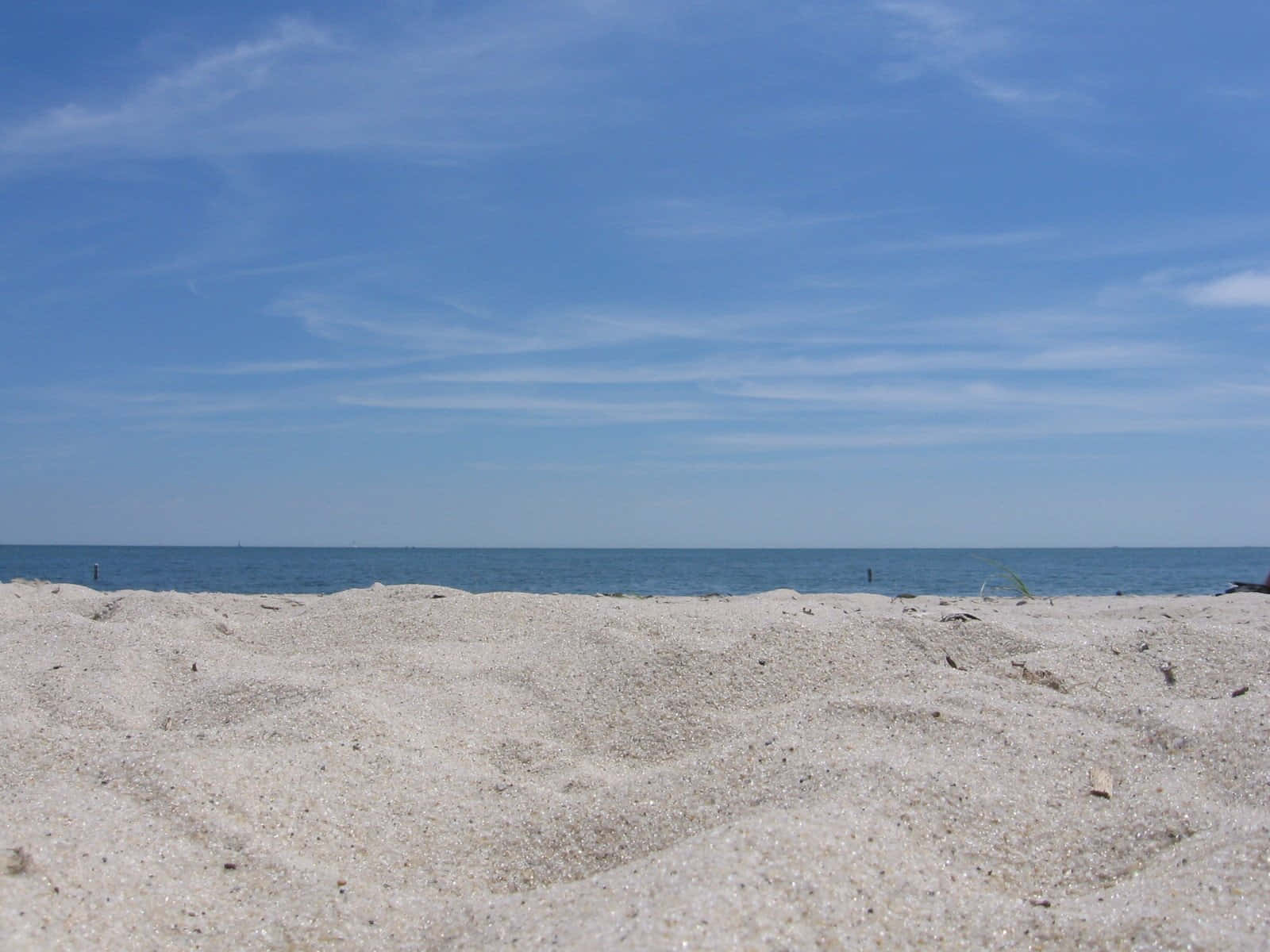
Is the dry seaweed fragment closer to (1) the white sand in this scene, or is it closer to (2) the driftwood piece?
(1) the white sand

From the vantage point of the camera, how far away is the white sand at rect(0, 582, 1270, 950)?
2.49 meters

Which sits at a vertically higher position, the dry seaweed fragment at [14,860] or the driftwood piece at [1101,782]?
the driftwood piece at [1101,782]

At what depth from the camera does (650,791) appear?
340 cm

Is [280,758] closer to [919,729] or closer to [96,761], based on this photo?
[96,761]

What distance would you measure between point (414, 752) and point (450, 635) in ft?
7.56

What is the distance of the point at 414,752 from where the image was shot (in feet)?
12.9

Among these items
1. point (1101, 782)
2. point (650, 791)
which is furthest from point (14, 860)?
point (1101, 782)

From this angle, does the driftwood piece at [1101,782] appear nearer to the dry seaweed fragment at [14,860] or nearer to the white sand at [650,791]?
the white sand at [650,791]

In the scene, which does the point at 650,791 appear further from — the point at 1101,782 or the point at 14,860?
the point at 14,860

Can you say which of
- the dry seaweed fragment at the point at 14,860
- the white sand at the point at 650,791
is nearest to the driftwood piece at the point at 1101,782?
the white sand at the point at 650,791

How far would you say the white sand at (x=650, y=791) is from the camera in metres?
2.49

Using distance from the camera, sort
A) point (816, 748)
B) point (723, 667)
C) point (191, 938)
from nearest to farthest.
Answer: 1. point (191, 938)
2. point (816, 748)
3. point (723, 667)

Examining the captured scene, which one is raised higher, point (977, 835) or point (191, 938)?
point (977, 835)

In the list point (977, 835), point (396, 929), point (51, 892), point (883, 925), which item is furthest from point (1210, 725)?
point (51, 892)
